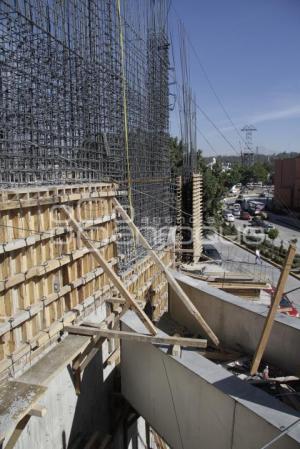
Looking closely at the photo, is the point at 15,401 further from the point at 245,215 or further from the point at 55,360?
the point at 245,215

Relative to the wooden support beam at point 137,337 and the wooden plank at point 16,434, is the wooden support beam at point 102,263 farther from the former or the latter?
the wooden plank at point 16,434

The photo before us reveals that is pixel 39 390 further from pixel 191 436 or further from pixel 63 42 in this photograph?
pixel 63 42

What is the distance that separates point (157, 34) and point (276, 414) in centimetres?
1325

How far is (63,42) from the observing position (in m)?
8.06

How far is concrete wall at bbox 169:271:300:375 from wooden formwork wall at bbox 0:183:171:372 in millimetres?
2330

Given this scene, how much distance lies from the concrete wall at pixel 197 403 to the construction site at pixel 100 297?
0.02 metres

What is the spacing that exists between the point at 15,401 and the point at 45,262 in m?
2.03

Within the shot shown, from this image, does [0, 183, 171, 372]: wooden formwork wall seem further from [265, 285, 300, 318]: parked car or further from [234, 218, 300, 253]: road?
[234, 218, 300, 253]: road

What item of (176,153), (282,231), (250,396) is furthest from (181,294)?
(282,231)

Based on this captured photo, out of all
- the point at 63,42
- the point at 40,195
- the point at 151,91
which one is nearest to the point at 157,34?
the point at 151,91

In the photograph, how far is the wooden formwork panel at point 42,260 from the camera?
4.95 m

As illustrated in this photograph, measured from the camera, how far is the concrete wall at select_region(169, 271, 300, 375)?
6.81 m

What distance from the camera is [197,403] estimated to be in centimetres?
520

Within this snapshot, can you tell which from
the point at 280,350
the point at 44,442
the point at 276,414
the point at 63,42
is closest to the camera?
the point at 276,414
